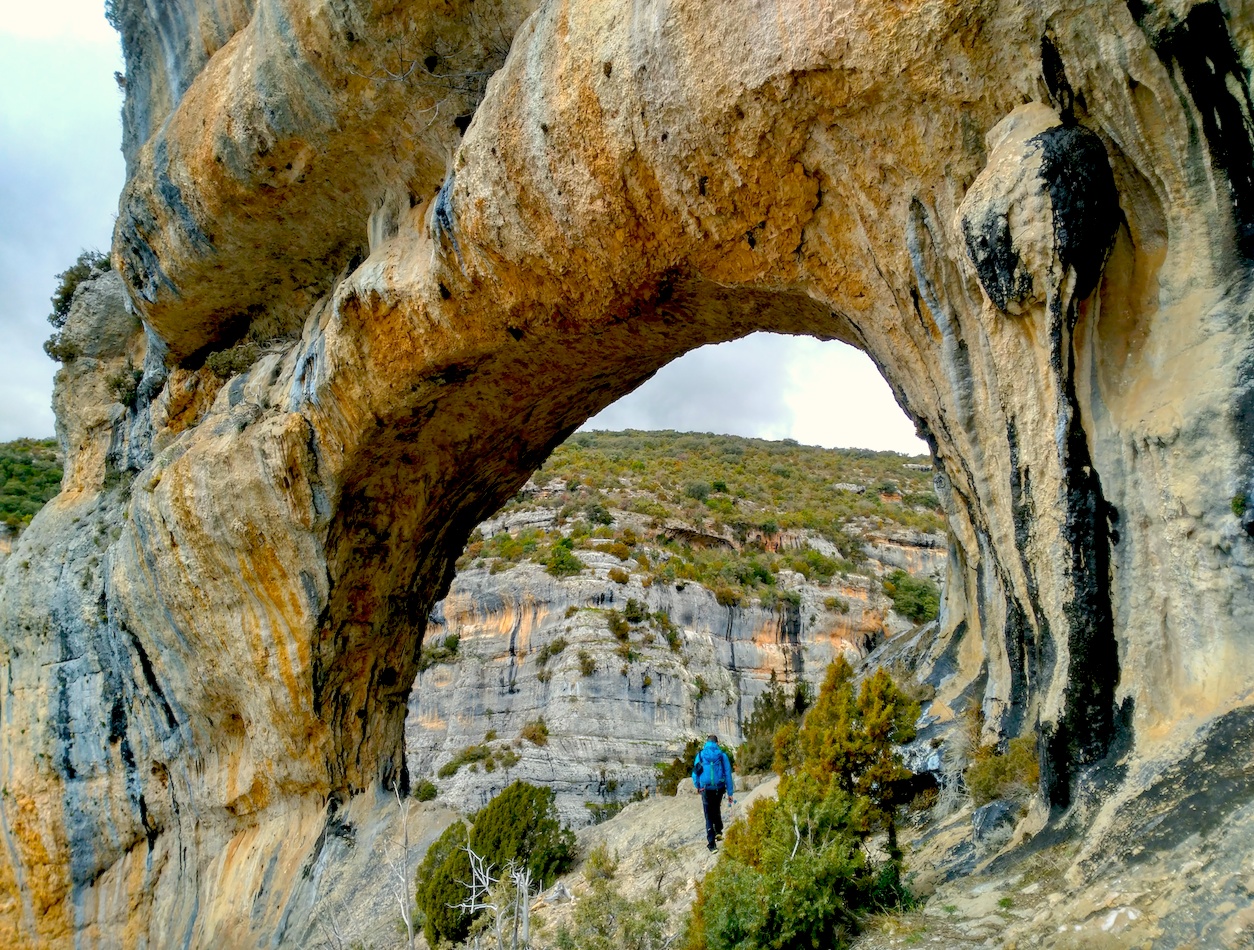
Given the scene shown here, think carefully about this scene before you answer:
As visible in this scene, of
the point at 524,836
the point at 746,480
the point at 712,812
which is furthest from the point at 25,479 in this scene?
the point at 746,480

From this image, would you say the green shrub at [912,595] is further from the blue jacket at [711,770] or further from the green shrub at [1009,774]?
the green shrub at [1009,774]

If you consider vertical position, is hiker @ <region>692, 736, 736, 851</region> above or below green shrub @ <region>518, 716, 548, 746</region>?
above

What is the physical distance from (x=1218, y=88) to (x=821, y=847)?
4035mm

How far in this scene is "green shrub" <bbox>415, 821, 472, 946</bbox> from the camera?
8180mm

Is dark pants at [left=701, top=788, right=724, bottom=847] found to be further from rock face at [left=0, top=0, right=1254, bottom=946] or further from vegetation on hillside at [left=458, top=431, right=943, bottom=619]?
vegetation on hillside at [left=458, top=431, right=943, bottom=619]

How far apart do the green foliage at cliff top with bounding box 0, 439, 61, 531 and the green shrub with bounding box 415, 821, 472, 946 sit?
13.3m

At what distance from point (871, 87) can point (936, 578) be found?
25528mm

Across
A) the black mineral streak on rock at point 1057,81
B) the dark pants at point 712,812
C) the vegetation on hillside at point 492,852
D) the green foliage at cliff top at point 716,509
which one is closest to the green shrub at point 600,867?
the vegetation on hillside at point 492,852

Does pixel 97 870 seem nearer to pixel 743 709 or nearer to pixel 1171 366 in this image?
pixel 1171 366

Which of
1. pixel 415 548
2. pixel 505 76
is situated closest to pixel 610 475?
pixel 415 548

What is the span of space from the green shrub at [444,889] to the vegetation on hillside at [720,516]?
14.4 m

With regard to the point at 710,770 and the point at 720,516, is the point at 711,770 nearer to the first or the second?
the point at 710,770

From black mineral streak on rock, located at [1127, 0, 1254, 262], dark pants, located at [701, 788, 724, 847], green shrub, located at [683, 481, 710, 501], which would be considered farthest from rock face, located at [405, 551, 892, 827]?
black mineral streak on rock, located at [1127, 0, 1254, 262]

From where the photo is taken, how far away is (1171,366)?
3.69 metres
